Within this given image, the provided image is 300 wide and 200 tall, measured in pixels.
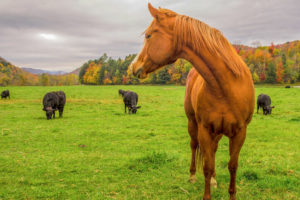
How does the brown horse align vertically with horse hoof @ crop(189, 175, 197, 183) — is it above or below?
above

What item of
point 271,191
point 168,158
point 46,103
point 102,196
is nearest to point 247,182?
point 271,191

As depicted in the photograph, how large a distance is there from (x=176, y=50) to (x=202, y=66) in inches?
16.5

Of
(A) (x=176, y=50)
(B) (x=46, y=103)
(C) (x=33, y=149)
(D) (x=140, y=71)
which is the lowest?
(C) (x=33, y=149)

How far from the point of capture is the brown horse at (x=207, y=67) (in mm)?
2662

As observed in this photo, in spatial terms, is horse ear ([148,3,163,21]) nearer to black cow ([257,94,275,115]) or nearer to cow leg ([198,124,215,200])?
cow leg ([198,124,215,200])

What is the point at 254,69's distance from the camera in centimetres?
8100

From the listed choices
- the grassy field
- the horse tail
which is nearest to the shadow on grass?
the grassy field

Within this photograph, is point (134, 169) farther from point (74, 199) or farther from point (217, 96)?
point (217, 96)

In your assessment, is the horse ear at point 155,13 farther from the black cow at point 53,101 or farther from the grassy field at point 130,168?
the black cow at point 53,101

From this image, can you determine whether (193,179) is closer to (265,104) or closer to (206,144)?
(206,144)

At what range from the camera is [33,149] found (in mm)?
7219

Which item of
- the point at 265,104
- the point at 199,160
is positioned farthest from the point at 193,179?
the point at 265,104

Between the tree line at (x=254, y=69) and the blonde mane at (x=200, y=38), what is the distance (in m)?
60.2

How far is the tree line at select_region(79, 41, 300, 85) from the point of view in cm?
7012
